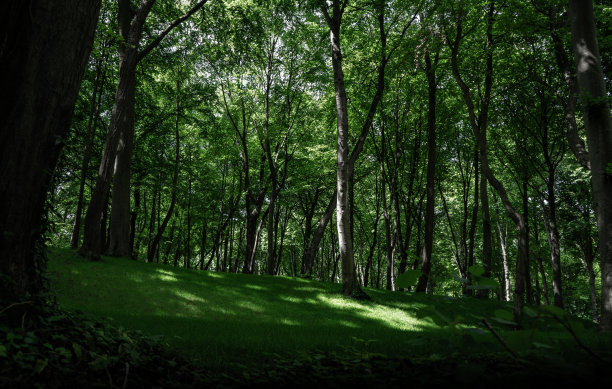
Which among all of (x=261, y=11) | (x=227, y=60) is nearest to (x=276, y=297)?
(x=227, y=60)

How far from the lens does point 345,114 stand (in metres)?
11.8

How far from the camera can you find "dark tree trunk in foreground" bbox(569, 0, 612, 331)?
6.54 meters

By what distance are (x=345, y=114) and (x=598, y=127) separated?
6.98m

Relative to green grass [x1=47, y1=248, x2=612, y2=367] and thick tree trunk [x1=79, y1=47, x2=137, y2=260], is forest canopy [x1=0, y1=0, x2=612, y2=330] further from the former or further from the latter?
green grass [x1=47, y1=248, x2=612, y2=367]

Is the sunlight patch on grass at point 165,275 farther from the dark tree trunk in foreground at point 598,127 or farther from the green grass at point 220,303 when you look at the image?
the dark tree trunk in foreground at point 598,127

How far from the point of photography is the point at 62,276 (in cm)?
955

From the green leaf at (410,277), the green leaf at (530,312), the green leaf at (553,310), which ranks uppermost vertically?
the green leaf at (410,277)

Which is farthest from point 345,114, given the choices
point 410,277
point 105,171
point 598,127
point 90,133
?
point 90,133

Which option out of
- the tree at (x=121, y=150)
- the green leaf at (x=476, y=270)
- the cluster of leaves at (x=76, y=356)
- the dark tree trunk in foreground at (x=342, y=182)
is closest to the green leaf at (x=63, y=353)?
the cluster of leaves at (x=76, y=356)

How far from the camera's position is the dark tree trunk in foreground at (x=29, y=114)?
299 centimetres

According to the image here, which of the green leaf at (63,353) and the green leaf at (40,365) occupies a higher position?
the green leaf at (40,365)

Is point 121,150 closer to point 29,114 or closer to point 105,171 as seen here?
→ point 105,171

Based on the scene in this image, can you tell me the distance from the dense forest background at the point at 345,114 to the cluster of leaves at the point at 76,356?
7888 millimetres

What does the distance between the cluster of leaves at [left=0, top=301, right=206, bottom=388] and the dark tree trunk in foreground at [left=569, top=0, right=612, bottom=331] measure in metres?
8.03
